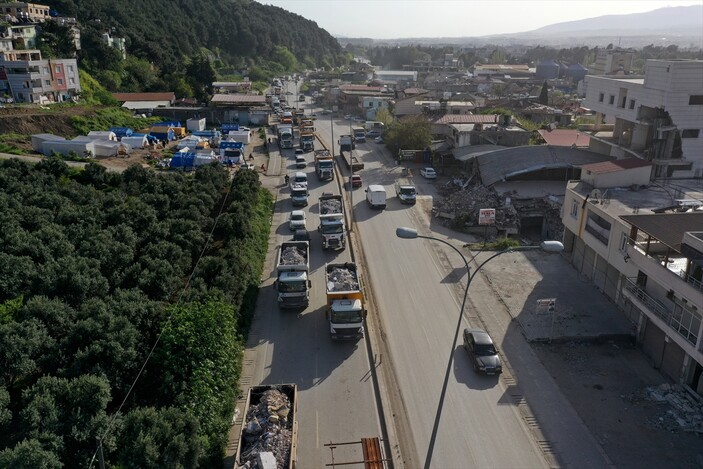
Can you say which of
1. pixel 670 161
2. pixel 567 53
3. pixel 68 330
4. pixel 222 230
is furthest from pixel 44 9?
pixel 567 53

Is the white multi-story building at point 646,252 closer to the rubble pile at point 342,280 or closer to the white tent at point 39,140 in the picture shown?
the rubble pile at point 342,280

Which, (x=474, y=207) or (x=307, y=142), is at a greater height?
(x=307, y=142)

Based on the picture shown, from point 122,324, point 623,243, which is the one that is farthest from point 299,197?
point 623,243

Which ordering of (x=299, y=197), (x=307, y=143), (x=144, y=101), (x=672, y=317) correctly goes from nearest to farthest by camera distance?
(x=672, y=317) → (x=299, y=197) → (x=307, y=143) → (x=144, y=101)

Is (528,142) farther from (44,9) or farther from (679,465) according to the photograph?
(44,9)

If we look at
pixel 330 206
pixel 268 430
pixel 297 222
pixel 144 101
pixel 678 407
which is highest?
pixel 144 101

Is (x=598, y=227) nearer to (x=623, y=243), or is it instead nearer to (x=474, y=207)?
(x=623, y=243)
